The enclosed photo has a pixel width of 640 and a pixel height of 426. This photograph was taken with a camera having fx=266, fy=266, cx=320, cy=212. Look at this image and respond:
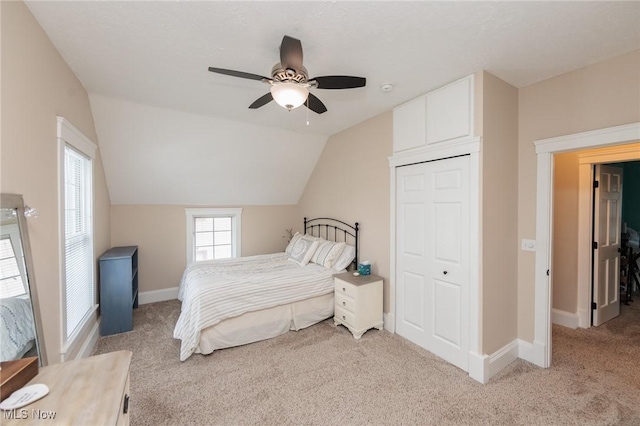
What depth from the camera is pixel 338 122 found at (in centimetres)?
366

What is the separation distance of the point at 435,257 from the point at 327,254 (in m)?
1.47

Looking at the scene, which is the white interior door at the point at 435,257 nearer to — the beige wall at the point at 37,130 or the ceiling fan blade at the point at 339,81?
the ceiling fan blade at the point at 339,81

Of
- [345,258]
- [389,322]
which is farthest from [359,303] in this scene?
[345,258]

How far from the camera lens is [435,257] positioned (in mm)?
2732

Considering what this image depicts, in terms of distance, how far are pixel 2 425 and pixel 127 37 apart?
2.18 m

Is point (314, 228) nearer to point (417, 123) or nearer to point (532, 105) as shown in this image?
point (417, 123)

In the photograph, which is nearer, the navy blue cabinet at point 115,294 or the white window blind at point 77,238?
the white window blind at point 77,238

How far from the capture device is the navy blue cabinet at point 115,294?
3.14m

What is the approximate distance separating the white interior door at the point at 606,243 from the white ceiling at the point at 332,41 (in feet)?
6.64

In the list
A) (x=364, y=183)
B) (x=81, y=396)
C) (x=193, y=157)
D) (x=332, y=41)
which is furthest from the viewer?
(x=193, y=157)

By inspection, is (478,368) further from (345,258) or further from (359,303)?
(345,258)
